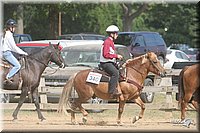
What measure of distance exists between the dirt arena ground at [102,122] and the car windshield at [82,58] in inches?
64.7

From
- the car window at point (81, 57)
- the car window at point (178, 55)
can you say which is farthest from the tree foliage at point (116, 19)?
the car window at point (81, 57)

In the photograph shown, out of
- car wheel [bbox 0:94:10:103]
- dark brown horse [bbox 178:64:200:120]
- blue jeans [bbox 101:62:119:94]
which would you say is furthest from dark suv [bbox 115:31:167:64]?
blue jeans [bbox 101:62:119:94]

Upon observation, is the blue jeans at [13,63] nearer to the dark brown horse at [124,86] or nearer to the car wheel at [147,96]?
the dark brown horse at [124,86]

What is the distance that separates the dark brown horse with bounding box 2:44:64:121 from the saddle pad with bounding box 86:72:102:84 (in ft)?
5.11

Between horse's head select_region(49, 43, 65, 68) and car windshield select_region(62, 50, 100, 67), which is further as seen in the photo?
car windshield select_region(62, 50, 100, 67)

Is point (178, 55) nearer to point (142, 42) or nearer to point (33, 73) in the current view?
point (142, 42)

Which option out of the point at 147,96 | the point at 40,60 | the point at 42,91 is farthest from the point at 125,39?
the point at 40,60

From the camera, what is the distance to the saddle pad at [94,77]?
14469mm

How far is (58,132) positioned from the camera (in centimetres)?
1319

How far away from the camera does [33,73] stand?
51.1 feet

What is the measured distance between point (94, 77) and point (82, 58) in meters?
3.49

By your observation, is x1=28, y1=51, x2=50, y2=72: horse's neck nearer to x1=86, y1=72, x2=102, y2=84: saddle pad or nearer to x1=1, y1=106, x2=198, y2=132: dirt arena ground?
x1=1, y1=106, x2=198, y2=132: dirt arena ground

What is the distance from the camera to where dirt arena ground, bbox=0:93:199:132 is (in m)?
14.0

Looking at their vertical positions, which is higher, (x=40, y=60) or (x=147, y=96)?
(x=40, y=60)
